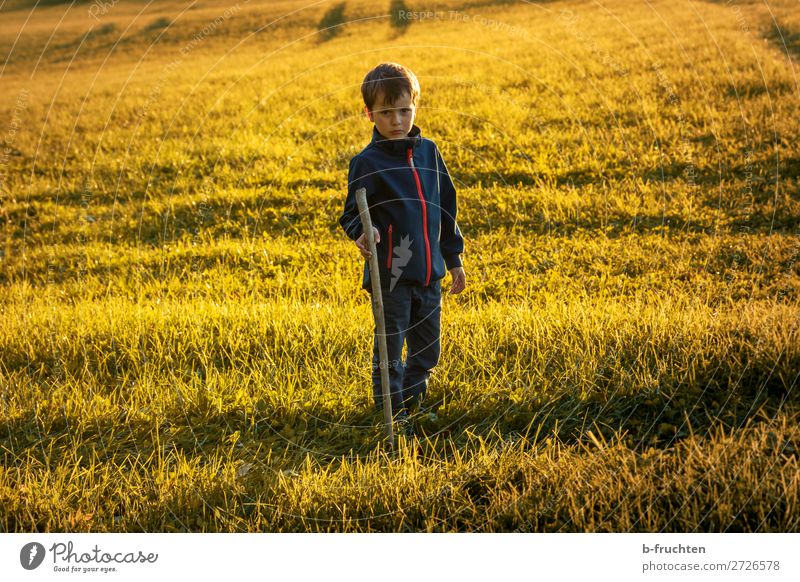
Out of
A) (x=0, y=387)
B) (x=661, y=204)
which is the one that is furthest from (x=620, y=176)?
(x=0, y=387)

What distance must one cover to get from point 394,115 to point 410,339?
45.7 inches

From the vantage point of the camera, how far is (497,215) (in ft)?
20.8

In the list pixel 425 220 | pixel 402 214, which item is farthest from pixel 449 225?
pixel 402 214

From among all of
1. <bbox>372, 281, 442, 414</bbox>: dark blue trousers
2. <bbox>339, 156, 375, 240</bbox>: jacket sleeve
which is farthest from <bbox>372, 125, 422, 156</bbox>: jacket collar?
<bbox>372, 281, 442, 414</bbox>: dark blue trousers

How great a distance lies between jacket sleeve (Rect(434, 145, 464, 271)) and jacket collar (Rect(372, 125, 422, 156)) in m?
0.28

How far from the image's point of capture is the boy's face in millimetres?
2998

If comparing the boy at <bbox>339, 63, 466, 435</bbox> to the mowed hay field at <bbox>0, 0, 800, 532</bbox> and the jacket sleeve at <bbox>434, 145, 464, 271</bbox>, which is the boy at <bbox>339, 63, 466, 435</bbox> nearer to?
the jacket sleeve at <bbox>434, 145, 464, 271</bbox>

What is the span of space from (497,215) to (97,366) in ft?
12.0

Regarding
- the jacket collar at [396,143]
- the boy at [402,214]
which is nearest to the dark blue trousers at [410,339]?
the boy at [402,214]

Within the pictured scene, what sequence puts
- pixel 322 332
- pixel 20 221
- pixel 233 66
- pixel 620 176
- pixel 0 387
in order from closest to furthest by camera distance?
1. pixel 0 387
2. pixel 322 332
3. pixel 620 176
4. pixel 20 221
5. pixel 233 66

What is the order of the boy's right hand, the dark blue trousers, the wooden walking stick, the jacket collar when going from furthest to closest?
the dark blue trousers < the jacket collar < the boy's right hand < the wooden walking stick

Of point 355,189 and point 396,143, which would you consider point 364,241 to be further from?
point 396,143
